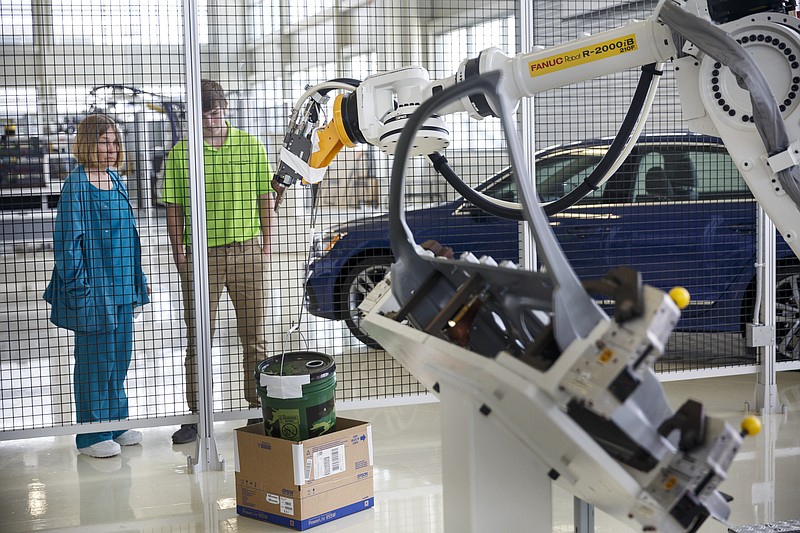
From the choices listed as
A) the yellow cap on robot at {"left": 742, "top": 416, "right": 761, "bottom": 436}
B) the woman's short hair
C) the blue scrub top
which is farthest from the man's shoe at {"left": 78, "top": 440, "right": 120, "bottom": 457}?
the yellow cap on robot at {"left": 742, "top": 416, "right": 761, "bottom": 436}

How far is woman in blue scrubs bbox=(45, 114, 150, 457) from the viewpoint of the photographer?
4602 mm

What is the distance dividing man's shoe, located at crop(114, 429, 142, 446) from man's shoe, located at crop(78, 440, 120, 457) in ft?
0.46

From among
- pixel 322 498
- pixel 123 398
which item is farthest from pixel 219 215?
pixel 322 498

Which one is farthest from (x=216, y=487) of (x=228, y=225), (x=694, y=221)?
(x=694, y=221)

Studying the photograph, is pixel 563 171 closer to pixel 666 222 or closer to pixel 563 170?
pixel 563 170

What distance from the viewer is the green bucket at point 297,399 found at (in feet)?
12.5

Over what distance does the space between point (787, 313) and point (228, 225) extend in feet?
12.3

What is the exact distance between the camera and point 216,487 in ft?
14.1

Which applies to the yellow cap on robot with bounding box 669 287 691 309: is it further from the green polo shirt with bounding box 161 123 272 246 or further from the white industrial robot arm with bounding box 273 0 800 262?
the green polo shirt with bounding box 161 123 272 246

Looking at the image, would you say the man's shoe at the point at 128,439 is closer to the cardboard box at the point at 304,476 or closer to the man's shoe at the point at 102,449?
the man's shoe at the point at 102,449

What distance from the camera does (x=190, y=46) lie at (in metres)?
4.40

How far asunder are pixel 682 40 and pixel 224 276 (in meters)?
3.25

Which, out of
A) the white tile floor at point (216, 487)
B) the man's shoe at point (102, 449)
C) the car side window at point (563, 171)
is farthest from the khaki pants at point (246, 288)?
the car side window at point (563, 171)

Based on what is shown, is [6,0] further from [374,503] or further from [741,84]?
[741,84]
